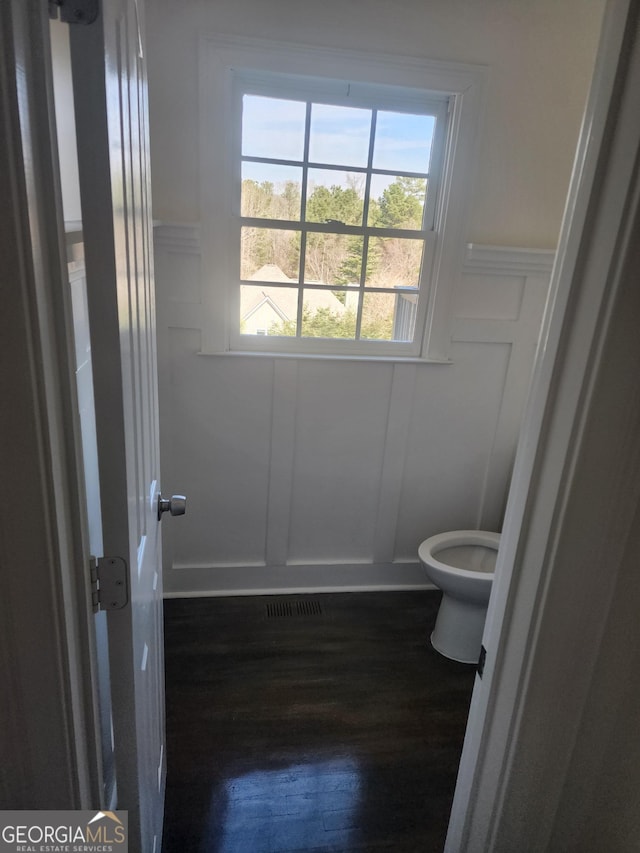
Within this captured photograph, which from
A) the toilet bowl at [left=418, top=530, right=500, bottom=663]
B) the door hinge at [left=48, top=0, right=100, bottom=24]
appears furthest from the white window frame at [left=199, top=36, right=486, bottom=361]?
the door hinge at [left=48, top=0, right=100, bottom=24]

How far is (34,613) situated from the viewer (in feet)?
2.31

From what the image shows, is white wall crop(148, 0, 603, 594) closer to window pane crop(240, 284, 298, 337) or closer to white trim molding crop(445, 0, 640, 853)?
window pane crop(240, 284, 298, 337)

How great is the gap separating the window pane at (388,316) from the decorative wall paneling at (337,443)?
0.16 meters

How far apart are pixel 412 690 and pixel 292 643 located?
0.52 metres

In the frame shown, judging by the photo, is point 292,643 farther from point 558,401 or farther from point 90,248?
point 90,248

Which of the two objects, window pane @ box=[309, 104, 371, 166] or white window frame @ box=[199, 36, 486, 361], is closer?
white window frame @ box=[199, 36, 486, 361]

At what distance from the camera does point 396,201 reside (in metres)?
2.20

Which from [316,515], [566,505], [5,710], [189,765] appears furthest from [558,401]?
[316,515]

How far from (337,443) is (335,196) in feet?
3.38

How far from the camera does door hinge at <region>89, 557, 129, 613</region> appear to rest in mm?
779

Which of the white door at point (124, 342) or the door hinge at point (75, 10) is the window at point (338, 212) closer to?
the white door at point (124, 342)

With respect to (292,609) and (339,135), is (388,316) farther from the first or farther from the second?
(292,609)

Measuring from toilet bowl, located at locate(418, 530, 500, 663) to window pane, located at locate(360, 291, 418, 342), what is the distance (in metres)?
0.92

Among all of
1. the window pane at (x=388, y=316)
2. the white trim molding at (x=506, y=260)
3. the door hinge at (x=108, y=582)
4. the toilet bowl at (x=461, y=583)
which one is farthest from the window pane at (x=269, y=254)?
the door hinge at (x=108, y=582)
